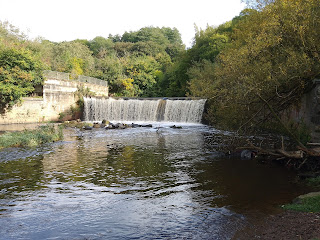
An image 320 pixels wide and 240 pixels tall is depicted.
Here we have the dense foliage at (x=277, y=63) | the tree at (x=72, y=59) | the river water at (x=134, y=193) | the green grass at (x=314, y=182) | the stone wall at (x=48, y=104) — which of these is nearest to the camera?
the river water at (x=134, y=193)

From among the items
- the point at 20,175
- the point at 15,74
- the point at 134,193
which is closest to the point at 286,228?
the point at 134,193

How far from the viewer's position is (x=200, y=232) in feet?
17.4

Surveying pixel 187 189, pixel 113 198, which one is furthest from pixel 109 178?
pixel 187 189

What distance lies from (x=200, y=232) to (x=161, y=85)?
129ft

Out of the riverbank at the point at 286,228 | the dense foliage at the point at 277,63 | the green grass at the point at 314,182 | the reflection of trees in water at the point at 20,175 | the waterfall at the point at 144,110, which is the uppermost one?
the dense foliage at the point at 277,63

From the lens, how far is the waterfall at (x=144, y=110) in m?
25.2

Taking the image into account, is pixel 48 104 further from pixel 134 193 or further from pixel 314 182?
pixel 314 182

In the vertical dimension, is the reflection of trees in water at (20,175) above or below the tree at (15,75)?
below

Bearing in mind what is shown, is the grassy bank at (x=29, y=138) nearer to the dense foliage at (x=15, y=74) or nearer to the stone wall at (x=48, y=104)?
the dense foliage at (x=15, y=74)

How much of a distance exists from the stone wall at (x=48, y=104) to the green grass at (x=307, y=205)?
24026 millimetres

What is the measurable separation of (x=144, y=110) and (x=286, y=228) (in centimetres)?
2329

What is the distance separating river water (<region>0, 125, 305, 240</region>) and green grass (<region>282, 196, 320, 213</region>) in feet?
1.21

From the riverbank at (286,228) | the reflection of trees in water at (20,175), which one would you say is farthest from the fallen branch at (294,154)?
the reflection of trees in water at (20,175)

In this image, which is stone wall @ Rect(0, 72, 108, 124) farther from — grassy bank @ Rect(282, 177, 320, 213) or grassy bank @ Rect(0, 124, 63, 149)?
grassy bank @ Rect(282, 177, 320, 213)
